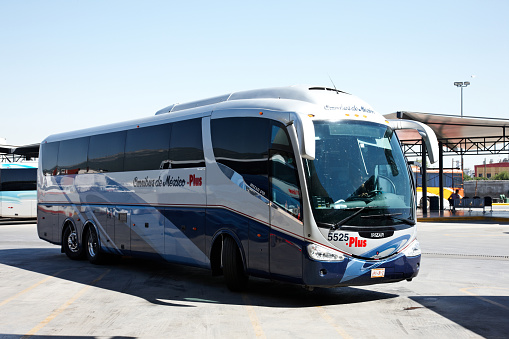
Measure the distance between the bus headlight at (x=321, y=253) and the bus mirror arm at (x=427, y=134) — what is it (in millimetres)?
2571

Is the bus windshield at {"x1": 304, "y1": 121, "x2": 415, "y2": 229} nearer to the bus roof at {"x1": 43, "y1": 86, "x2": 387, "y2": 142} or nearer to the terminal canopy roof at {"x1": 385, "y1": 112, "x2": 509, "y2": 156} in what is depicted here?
the bus roof at {"x1": 43, "y1": 86, "x2": 387, "y2": 142}

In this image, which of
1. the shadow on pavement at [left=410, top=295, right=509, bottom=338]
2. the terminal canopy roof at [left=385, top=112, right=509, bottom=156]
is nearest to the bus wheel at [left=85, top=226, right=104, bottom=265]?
the shadow on pavement at [left=410, top=295, right=509, bottom=338]

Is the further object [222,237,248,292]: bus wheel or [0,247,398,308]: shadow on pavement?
[222,237,248,292]: bus wheel

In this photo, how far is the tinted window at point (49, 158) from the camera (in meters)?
18.8

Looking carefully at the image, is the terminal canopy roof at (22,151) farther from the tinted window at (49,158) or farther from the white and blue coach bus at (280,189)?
the white and blue coach bus at (280,189)

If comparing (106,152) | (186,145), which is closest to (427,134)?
(186,145)

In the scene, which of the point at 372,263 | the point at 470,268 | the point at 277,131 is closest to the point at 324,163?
the point at 277,131

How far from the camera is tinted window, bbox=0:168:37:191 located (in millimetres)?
36156

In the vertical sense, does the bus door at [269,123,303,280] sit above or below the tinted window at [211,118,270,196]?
below

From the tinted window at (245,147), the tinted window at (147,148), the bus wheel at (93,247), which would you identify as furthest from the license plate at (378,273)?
the bus wheel at (93,247)

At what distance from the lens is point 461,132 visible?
129 feet

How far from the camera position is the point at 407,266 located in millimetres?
10906

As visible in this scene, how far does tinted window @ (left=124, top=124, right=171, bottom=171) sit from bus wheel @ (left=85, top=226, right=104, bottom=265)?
2.49 meters

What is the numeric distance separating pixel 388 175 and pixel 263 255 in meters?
2.44
